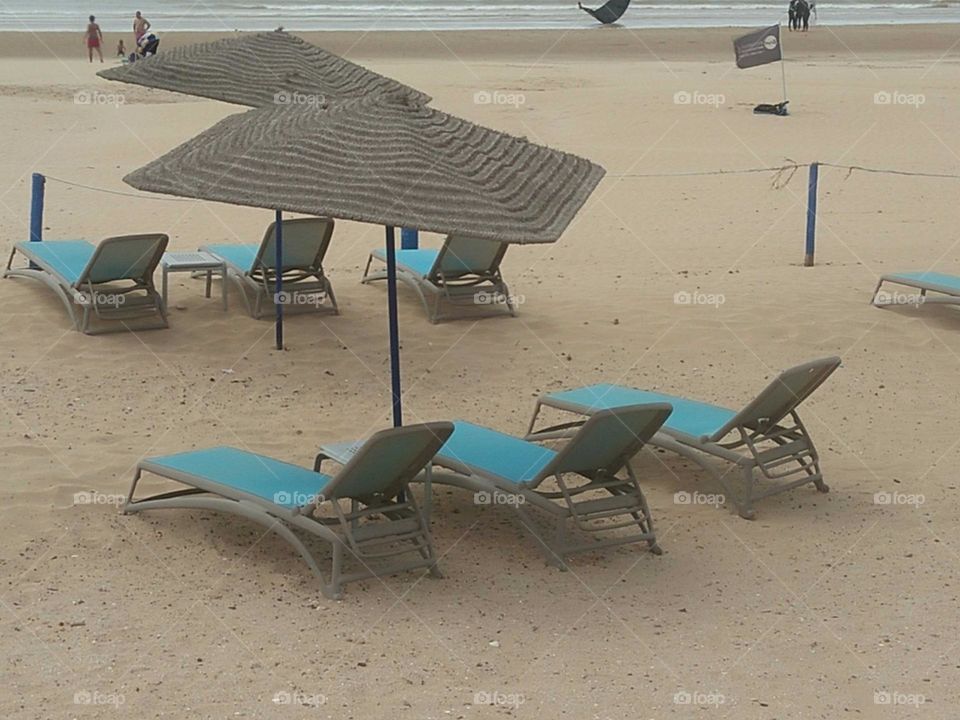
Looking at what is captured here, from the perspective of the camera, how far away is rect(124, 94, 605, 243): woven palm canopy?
17.5 ft

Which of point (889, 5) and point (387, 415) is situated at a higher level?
point (387, 415)

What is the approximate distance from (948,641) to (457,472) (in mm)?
2167

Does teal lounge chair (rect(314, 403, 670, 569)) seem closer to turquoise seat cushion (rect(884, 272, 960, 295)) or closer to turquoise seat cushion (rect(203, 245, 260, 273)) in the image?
turquoise seat cushion (rect(203, 245, 260, 273))

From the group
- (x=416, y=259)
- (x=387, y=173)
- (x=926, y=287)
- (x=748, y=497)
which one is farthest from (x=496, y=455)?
(x=926, y=287)

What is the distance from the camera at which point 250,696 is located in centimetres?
458

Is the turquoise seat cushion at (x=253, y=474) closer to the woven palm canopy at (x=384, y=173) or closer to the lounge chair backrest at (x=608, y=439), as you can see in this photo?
the lounge chair backrest at (x=608, y=439)

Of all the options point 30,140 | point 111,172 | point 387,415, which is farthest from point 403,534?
point 30,140

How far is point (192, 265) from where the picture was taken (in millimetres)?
9586

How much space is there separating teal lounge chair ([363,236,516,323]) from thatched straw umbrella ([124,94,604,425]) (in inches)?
130

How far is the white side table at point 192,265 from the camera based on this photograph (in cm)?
950

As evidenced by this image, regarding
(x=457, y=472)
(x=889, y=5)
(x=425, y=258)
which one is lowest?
(x=889, y=5)

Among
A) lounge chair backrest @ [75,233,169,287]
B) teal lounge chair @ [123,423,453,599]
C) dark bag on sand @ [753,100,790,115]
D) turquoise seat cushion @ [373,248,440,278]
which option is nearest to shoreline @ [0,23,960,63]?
dark bag on sand @ [753,100,790,115]

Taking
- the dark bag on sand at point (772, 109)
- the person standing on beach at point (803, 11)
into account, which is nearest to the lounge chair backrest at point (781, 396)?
the dark bag on sand at point (772, 109)

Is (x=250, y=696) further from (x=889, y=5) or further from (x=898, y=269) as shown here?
(x=889, y=5)
